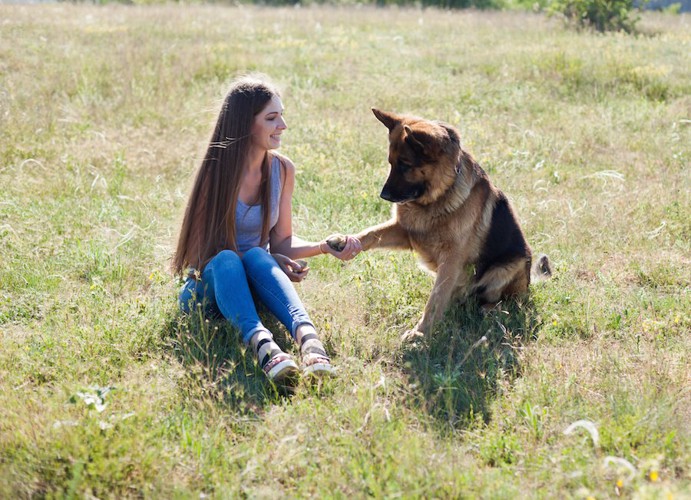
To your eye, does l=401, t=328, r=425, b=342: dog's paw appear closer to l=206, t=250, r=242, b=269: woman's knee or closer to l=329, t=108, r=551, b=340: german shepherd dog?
l=329, t=108, r=551, b=340: german shepherd dog

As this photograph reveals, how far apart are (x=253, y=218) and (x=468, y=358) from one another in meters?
1.61

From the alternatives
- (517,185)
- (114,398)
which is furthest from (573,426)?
(517,185)

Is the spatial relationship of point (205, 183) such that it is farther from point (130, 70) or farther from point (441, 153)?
point (130, 70)

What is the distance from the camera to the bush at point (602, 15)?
14.8m

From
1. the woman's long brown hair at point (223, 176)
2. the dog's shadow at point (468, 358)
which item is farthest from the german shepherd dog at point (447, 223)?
the woman's long brown hair at point (223, 176)

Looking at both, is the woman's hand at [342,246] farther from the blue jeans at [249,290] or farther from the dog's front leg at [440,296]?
the dog's front leg at [440,296]

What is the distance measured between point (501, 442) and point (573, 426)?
1.09 feet

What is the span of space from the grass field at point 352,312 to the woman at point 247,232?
0.24 metres

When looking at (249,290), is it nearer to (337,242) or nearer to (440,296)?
(337,242)

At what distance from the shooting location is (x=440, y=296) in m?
4.03

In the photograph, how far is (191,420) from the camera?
2.99m

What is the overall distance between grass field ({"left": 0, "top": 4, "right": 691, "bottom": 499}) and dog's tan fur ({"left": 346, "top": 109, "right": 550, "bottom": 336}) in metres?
0.21

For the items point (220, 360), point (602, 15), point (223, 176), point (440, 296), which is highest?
point (602, 15)

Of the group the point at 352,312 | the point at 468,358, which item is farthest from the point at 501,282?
the point at 352,312
